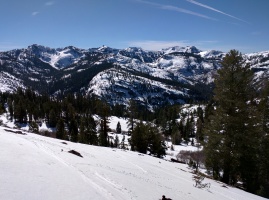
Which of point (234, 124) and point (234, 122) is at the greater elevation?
point (234, 122)

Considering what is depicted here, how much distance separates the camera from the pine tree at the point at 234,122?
72.0 ft

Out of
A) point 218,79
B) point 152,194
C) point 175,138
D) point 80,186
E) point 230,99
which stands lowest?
point 175,138

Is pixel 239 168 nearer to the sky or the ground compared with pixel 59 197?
nearer to the ground

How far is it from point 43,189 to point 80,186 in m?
1.51

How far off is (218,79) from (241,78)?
211cm

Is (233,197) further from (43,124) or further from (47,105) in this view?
(47,105)

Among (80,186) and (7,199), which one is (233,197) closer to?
(80,186)

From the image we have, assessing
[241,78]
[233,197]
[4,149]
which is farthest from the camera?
[241,78]

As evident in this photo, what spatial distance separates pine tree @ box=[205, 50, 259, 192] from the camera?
21938 millimetres

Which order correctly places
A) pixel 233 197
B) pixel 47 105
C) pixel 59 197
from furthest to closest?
1. pixel 47 105
2. pixel 233 197
3. pixel 59 197

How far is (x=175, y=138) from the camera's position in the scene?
392 ft

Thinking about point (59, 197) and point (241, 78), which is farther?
point (241, 78)

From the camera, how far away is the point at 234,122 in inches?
864

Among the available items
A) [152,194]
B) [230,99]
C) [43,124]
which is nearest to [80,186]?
[152,194]
